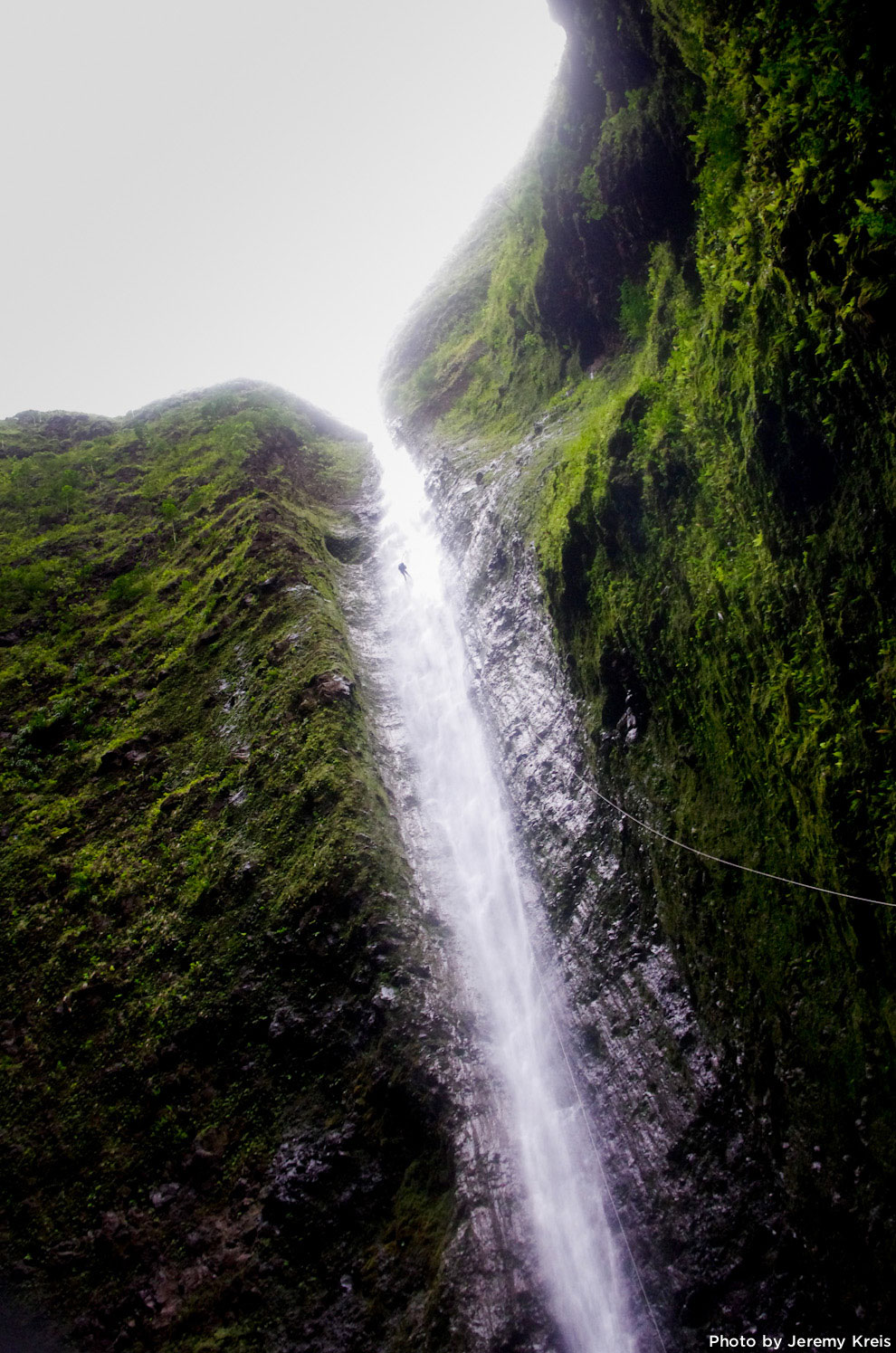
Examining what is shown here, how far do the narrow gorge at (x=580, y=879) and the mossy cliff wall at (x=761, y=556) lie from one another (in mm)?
39

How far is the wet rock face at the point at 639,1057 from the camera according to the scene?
18.1ft

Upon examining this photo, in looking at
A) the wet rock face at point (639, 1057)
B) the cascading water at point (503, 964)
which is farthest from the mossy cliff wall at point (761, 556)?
the cascading water at point (503, 964)

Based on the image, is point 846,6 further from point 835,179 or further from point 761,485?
point 761,485

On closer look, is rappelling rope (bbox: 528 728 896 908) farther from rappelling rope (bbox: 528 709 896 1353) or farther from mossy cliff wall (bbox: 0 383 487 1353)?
mossy cliff wall (bbox: 0 383 487 1353)

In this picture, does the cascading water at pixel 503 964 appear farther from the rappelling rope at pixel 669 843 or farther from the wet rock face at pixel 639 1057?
the wet rock face at pixel 639 1057

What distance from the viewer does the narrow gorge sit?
506cm

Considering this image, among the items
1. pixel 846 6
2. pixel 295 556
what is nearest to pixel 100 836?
pixel 295 556

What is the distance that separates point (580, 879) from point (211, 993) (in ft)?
16.4

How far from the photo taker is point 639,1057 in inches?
276

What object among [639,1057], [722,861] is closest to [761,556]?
[722,861]

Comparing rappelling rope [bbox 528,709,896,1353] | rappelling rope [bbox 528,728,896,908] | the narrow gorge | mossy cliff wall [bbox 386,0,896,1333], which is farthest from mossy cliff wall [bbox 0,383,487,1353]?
rappelling rope [bbox 528,728,896,908]

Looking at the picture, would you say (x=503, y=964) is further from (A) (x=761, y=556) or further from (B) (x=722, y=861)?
(A) (x=761, y=556)

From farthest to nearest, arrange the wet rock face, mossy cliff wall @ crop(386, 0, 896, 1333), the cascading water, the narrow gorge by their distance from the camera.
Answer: the cascading water, the wet rock face, the narrow gorge, mossy cliff wall @ crop(386, 0, 896, 1333)

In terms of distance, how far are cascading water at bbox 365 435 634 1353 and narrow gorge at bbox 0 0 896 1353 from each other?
2.0 inches
